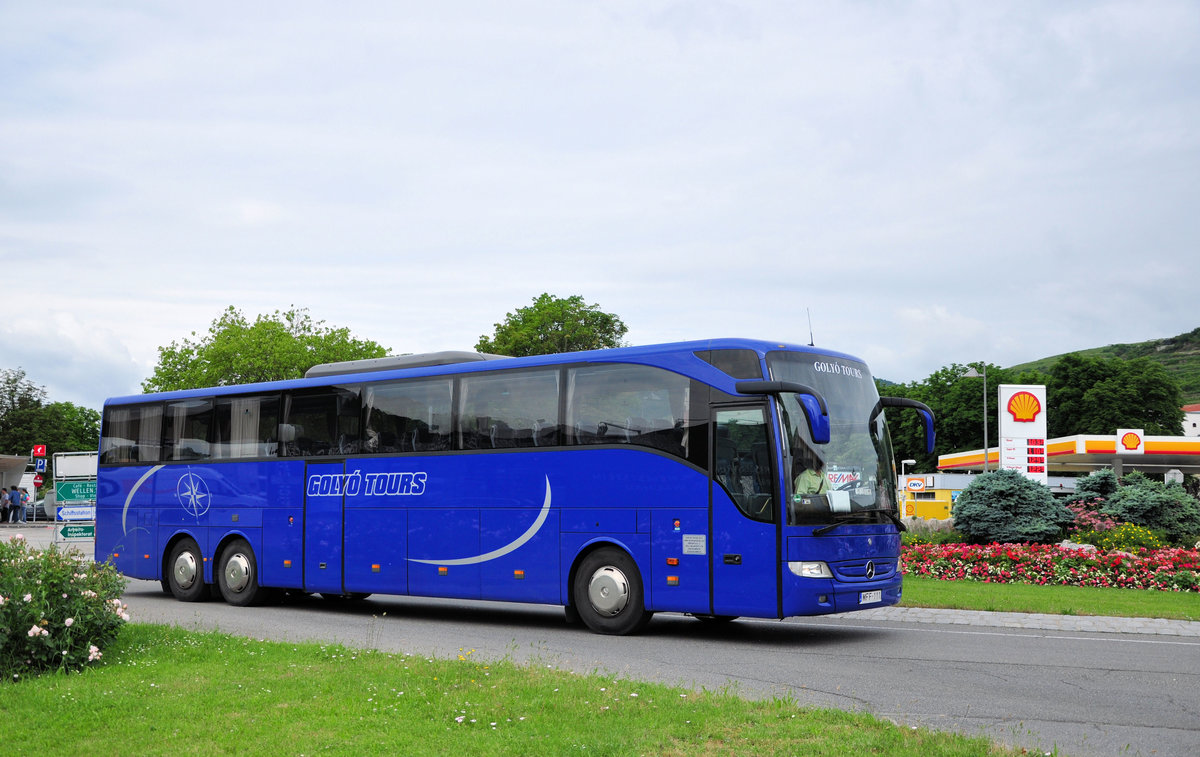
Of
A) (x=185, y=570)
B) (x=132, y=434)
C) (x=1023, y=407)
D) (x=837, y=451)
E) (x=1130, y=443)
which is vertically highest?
(x=1023, y=407)

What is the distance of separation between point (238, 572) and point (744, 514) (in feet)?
Result: 30.6

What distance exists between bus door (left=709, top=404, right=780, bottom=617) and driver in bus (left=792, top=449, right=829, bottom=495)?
28cm

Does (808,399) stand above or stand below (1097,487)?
above

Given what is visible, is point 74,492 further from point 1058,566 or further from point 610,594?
point 1058,566

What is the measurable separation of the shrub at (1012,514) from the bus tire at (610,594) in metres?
12.7

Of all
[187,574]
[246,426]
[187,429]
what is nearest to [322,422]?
[246,426]

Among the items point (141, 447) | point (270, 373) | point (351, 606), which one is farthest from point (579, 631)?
point (270, 373)

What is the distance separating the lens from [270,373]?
58.8 m

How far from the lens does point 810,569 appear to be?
→ 12.2 metres

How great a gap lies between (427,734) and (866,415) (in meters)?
7.76

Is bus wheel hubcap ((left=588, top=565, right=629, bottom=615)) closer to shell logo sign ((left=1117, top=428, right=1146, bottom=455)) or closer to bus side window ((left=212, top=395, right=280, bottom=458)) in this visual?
bus side window ((left=212, top=395, right=280, bottom=458))

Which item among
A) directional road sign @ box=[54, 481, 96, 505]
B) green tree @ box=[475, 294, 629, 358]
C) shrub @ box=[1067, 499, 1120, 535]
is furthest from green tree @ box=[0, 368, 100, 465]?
shrub @ box=[1067, 499, 1120, 535]

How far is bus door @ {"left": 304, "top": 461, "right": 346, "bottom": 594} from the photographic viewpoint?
16.7 meters

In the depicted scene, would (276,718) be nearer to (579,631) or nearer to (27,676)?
(27,676)
